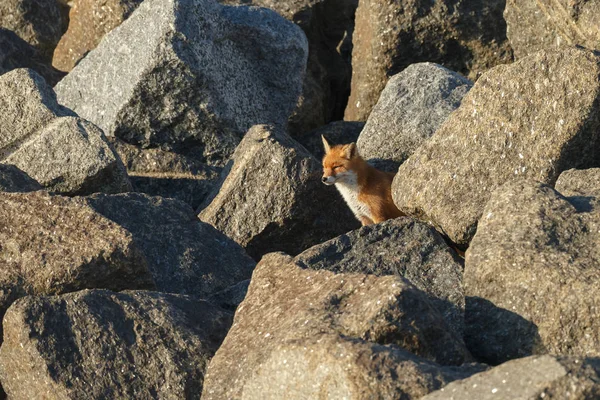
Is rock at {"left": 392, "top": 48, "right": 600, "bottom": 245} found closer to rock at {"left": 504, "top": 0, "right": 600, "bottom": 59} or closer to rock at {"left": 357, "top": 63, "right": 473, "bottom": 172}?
rock at {"left": 504, "top": 0, "right": 600, "bottom": 59}

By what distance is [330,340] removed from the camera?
621 centimetres

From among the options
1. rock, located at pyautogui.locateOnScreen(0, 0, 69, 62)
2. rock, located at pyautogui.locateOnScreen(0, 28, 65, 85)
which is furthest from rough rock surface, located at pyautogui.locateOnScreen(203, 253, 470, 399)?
rock, located at pyautogui.locateOnScreen(0, 0, 69, 62)

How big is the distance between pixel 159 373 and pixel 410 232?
91.2 inches

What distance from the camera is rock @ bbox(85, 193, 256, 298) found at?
958cm

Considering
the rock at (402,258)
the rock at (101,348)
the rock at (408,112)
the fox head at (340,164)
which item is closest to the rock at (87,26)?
the fox head at (340,164)

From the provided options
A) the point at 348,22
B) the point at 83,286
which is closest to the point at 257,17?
the point at 348,22

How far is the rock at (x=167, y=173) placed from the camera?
12922mm

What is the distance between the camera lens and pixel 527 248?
745 centimetres

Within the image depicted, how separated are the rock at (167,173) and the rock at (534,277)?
558cm

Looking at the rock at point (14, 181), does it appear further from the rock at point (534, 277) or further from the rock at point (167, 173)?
the rock at point (534, 277)

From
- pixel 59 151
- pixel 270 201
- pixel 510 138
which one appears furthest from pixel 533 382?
pixel 59 151

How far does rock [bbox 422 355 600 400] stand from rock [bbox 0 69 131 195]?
6587 millimetres

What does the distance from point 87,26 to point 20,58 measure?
3.63ft

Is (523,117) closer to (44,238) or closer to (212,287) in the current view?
(212,287)
